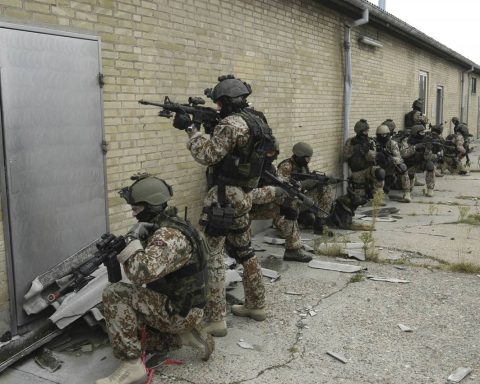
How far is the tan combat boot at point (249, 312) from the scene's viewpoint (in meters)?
4.05

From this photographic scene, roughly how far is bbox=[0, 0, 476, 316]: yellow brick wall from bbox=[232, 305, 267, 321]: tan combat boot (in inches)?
51.0

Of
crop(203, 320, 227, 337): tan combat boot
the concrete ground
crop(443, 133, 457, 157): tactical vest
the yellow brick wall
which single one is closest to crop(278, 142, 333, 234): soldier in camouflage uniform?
the yellow brick wall

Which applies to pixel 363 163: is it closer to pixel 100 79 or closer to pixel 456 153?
pixel 456 153

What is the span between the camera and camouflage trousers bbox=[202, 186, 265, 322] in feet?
12.3

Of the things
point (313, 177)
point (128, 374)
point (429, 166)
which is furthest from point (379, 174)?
point (128, 374)

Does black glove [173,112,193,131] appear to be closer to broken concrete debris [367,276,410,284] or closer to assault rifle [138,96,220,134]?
assault rifle [138,96,220,134]

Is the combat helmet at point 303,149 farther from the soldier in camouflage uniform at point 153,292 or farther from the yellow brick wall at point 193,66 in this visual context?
the soldier in camouflage uniform at point 153,292

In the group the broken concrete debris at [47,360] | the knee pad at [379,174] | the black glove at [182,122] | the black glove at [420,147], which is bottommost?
the broken concrete debris at [47,360]

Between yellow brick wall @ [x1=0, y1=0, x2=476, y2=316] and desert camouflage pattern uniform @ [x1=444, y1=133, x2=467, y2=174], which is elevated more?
yellow brick wall @ [x1=0, y1=0, x2=476, y2=316]

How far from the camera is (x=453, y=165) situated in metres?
12.7

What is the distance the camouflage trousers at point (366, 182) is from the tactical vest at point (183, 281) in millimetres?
5928

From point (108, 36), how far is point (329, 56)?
5247mm

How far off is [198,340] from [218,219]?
882 mm

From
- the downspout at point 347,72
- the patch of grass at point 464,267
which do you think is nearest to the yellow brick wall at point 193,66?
the downspout at point 347,72
